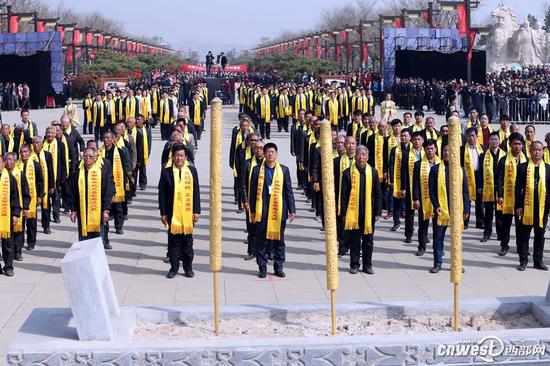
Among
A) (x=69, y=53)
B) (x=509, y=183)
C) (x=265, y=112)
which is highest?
(x=69, y=53)

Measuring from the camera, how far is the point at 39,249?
14078 millimetres

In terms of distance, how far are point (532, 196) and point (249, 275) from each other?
351 cm

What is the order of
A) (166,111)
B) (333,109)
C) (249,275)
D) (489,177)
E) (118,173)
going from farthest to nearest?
(333,109) < (166,111) < (118,173) < (489,177) < (249,275)

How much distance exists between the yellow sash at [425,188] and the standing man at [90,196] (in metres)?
3.84

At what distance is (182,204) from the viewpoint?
1195 cm

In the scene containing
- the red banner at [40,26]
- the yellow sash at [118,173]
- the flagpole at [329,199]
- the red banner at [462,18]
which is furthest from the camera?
the red banner at [40,26]

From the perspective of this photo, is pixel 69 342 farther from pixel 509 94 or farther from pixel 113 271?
pixel 509 94

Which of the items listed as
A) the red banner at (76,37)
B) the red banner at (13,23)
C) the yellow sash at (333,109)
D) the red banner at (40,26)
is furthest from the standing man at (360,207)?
the red banner at (76,37)

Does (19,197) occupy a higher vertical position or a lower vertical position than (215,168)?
lower

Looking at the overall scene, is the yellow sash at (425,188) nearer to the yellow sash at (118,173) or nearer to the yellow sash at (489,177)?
the yellow sash at (489,177)

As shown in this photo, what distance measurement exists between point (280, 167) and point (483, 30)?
32375 millimetres

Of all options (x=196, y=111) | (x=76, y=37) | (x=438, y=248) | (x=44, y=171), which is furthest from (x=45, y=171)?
(x=76, y=37)

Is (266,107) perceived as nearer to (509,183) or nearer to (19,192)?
(509,183)

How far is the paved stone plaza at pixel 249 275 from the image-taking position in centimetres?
1092
